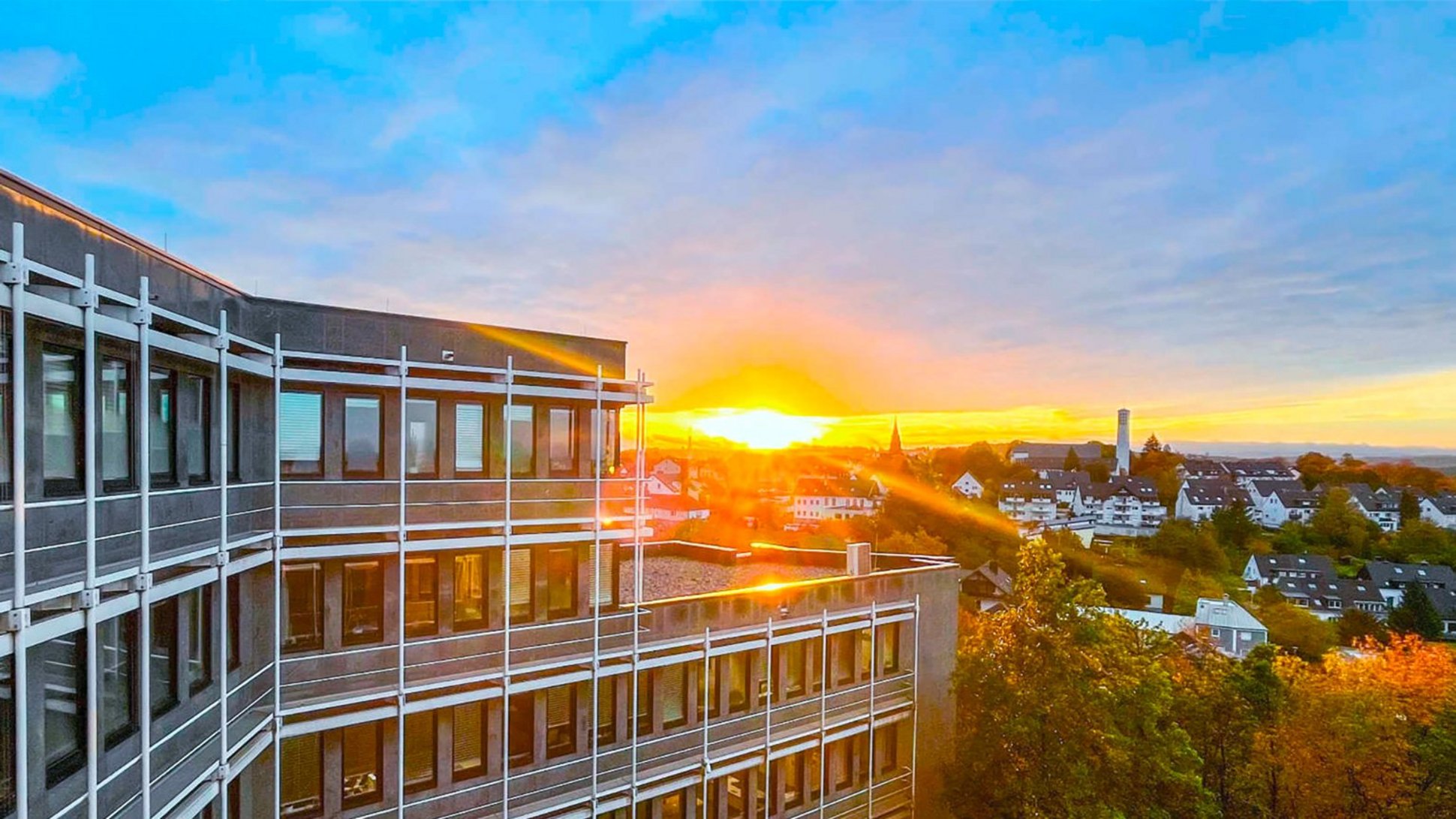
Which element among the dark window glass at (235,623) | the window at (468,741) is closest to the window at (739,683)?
the window at (468,741)

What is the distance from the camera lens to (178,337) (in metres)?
9.54

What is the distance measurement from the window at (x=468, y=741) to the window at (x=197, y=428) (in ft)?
21.0

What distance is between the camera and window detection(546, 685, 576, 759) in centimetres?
1562

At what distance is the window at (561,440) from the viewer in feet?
50.6

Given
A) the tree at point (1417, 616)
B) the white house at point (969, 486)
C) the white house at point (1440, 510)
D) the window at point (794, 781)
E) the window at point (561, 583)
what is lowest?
the tree at point (1417, 616)

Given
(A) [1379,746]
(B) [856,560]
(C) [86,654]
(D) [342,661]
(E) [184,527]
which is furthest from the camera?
(A) [1379,746]

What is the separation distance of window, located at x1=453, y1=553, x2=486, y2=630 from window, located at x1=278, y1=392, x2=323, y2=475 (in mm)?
2975

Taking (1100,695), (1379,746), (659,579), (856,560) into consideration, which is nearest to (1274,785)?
(1379,746)

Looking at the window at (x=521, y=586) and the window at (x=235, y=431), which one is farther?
the window at (x=521, y=586)

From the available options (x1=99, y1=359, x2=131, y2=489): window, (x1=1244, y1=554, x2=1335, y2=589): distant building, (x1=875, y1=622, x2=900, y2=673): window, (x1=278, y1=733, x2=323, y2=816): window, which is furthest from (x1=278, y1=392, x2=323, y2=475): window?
(x1=1244, y1=554, x2=1335, y2=589): distant building

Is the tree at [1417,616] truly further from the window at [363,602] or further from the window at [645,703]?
the window at [363,602]

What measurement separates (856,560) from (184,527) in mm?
15906

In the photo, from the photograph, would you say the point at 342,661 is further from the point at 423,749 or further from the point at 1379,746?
the point at 1379,746

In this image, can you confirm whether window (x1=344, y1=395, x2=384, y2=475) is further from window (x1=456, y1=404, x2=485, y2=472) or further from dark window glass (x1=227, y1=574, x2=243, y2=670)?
dark window glass (x1=227, y1=574, x2=243, y2=670)
